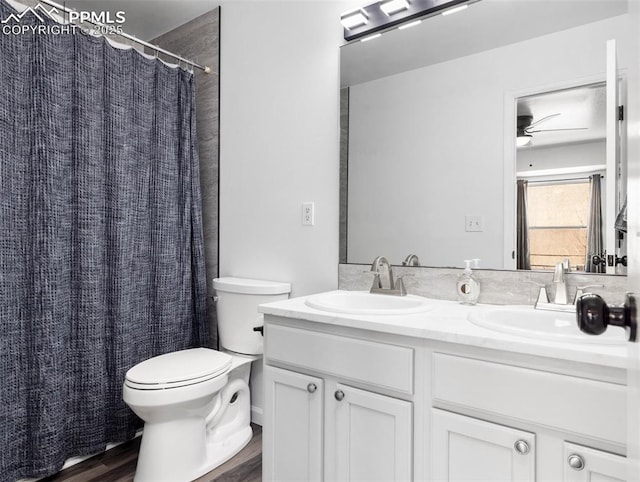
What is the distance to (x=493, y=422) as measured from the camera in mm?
1051

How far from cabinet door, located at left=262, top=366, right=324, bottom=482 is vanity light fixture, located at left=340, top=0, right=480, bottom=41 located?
4.81 feet

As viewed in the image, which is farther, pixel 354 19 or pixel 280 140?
pixel 280 140

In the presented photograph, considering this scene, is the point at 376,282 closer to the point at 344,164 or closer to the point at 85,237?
the point at 344,164

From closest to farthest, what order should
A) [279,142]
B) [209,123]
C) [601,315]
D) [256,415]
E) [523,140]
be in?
[601,315]
[523,140]
[279,142]
[256,415]
[209,123]

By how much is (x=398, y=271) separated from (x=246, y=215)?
0.94 m

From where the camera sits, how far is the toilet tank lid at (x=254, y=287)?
1996 mm

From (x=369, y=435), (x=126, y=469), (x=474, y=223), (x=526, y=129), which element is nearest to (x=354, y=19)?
(x=526, y=129)

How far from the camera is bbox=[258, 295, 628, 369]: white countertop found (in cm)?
92

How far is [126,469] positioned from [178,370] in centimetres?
57

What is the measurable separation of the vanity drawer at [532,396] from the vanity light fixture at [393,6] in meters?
1.41

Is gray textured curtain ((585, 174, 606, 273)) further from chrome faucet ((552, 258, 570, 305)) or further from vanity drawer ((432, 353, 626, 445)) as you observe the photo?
vanity drawer ((432, 353, 626, 445))

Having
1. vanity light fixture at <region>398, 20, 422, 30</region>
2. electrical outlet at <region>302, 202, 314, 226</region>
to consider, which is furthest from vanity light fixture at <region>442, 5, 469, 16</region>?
electrical outlet at <region>302, 202, 314, 226</region>

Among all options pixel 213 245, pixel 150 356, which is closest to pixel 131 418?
pixel 150 356

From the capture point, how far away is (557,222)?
1.42 meters
